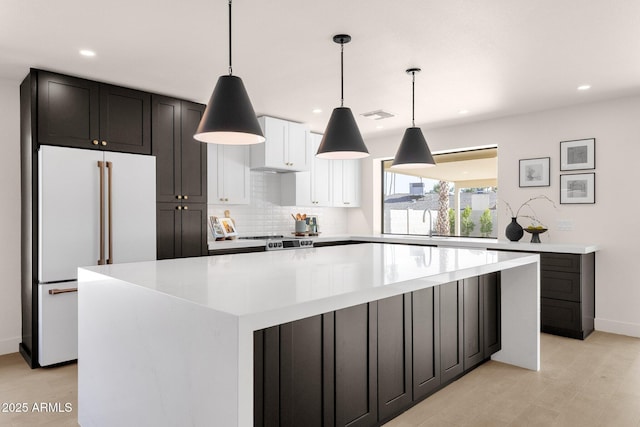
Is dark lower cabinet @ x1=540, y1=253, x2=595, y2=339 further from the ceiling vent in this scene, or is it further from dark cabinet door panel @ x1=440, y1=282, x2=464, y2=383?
the ceiling vent

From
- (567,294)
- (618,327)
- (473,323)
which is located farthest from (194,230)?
(618,327)

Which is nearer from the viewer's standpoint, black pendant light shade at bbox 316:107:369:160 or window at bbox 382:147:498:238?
black pendant light shade at bbox 316:107:369:160

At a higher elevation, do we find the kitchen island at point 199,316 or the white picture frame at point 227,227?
the white picture frame at point 227,227

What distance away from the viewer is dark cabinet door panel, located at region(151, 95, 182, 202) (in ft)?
14.0

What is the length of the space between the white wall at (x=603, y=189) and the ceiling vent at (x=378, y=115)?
4.84 ft

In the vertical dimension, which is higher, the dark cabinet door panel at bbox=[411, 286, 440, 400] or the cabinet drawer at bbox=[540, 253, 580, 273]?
the cabinet drawer at bbox=[540, 253, 580, 273]

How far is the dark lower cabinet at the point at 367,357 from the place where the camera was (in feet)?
5.92

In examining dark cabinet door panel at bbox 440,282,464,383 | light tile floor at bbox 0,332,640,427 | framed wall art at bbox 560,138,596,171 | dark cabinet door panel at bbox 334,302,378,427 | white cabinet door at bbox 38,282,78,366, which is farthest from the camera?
framed wall art at bbox 560,138,596,171

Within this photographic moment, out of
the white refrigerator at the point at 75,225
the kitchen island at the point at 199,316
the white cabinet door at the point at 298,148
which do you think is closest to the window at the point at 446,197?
the white cabinet door at the point at 298,148

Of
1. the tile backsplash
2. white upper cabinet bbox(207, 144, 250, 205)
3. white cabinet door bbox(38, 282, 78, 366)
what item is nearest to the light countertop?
white cabinet door bbox(38, 282, 78, 366)

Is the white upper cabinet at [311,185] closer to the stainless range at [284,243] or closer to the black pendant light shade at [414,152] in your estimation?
the stainless range at [284,243]

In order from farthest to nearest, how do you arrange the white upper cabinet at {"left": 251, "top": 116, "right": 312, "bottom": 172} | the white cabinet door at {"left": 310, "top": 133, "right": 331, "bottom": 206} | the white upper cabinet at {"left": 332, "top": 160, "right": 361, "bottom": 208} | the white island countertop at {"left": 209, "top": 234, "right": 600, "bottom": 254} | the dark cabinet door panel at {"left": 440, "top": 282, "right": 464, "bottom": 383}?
the white upper cabinet at {"left": 332, "top": 160, "right": 361, "bottom": 208}, the white cabinet door at {"left": 310, "top": 133, "right": 331, "bottom": 206}, the white upper cabinet at {"left": 251, "top": 116, "right": 312, "bottom": 172}, the white island countertop at {"left": 209, "top": 234, "right": 600, "bottom": 254}, the dark cabinet door panel at {"left": 440, "top": 282, "right": 464, "bottom": 383}

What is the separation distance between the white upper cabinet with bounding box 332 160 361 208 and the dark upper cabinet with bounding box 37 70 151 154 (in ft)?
10.1

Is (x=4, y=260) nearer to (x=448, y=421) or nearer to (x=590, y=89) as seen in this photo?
(x=448, y=421)
